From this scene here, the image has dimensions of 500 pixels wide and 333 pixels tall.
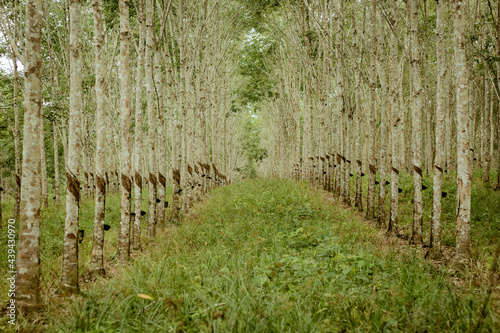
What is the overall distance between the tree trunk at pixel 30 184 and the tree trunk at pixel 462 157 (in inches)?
220

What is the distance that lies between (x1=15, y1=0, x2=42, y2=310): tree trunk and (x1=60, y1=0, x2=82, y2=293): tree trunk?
0.52 meters

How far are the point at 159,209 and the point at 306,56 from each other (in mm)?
8247

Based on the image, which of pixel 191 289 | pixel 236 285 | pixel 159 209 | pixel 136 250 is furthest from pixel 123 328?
pixel 159 209

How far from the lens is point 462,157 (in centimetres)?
451

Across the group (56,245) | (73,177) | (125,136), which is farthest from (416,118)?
(56,245)

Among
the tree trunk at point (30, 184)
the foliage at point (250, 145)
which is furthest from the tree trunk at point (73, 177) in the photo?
the foliage at point (250, 145)

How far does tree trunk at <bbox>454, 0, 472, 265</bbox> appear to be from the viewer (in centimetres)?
447

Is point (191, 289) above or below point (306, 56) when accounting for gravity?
below

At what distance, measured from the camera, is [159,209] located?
852cm

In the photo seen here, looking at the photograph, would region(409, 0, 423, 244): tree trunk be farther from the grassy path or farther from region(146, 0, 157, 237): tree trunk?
region(146, 0, 157, 237): tree trunk

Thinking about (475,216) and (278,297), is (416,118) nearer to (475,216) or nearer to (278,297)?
(475,216)

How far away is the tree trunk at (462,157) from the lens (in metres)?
4.47

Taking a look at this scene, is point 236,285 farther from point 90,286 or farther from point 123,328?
point 90,286

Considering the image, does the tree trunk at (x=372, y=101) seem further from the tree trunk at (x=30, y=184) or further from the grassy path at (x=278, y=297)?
the tree trunk at (x=30, y=184)
